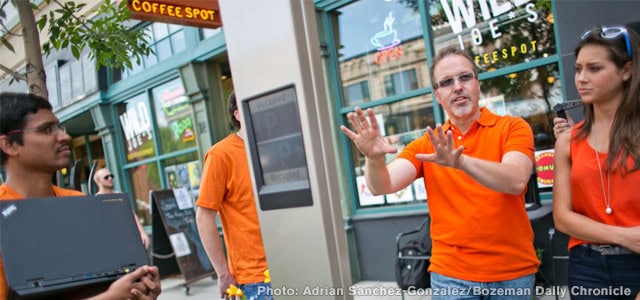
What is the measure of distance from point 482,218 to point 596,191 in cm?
42

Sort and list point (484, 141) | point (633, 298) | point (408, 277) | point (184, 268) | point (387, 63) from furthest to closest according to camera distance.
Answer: point (184, 268) → point (387, 63) → point (408, 277) → point (484, 141) → point (633, 298)

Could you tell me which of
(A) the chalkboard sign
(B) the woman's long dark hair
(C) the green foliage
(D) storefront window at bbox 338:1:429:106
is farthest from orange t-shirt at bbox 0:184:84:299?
(A) the chalkboard sign

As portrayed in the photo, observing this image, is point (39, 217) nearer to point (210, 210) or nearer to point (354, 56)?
point (210, 210)

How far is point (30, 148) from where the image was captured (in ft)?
5.82

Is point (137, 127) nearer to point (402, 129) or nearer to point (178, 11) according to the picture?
point (178, 11)

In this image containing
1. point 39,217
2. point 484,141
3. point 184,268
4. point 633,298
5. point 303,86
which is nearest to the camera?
point 303,86

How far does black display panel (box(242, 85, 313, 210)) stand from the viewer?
1127mm

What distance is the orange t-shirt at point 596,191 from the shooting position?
1.79 m

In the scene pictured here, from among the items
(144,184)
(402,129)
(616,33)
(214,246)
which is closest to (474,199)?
(616,33)

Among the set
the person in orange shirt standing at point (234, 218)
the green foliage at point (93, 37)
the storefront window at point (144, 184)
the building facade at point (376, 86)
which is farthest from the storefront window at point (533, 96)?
the storefront window at point (144, 184)

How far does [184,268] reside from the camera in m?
6.59

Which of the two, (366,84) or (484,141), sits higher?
(366,84)

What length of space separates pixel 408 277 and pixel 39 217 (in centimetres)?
323

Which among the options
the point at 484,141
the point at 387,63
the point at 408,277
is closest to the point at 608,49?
the point at 484,141
